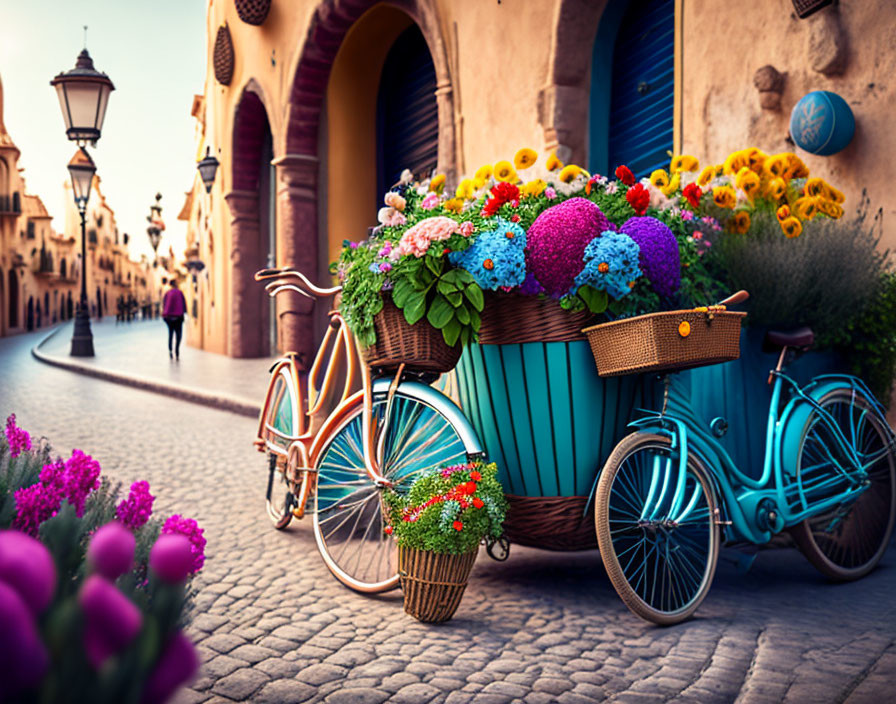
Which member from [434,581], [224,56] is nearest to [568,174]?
[434,581]

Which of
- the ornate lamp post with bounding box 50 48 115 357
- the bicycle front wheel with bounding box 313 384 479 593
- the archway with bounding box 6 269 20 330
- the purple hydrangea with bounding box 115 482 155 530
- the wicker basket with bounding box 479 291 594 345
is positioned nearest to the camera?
the purple hydrangea with bounding box 115 482 155 530

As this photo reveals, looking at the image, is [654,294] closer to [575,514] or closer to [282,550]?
[575,514]

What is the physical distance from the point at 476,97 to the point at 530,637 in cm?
686

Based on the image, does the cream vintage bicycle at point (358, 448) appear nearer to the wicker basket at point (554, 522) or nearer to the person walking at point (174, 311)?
the wicker basket at point (554, 522)

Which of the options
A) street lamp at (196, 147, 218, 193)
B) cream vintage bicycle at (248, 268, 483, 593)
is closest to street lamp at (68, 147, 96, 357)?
street lamp at (196, 147, 218, 193)

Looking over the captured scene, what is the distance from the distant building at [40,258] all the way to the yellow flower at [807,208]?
35512 millimetres

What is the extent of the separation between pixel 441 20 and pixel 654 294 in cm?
701

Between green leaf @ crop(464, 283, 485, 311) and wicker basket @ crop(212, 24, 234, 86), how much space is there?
15780 mm

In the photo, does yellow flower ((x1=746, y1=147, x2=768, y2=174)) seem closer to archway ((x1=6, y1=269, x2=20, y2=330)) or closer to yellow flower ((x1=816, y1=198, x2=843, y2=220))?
yellow flower ((x1=816, y1=198, x2=843, y2=220))

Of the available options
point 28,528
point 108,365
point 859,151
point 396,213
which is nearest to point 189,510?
point 396,213

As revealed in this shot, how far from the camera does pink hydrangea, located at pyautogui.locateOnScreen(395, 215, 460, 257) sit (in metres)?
3.34

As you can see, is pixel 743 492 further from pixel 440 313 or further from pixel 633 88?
pixel 633 88

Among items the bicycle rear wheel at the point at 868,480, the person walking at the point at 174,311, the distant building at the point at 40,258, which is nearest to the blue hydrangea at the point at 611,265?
the bicycle rear wheel at the point at 868,480

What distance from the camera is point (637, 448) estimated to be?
10.7 ft
